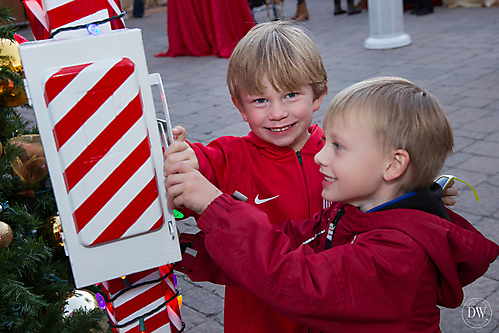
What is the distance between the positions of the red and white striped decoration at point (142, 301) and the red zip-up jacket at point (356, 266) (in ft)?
0.89

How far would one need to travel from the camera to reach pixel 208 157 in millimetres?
1430

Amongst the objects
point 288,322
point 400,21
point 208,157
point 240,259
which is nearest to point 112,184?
point 240,259

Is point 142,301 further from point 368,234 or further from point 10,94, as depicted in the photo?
point 10,94

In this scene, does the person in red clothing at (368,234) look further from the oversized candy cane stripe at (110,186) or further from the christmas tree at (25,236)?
the christmas tree at (25,236)

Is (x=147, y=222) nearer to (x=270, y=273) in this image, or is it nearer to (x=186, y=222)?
(x=270, y=273)

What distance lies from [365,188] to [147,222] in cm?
50

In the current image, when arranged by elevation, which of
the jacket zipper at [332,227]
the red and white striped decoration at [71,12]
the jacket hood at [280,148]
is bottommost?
the jacket zipper at [332,227]

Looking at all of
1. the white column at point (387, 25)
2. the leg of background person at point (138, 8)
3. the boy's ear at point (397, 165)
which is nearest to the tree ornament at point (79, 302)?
the boy's ear at point (397, 165)

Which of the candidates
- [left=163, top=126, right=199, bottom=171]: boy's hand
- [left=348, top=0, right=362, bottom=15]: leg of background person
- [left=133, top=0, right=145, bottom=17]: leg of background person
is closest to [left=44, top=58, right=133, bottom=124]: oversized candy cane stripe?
[left=163, top=126, right=199, bottom=171]: boy's hand

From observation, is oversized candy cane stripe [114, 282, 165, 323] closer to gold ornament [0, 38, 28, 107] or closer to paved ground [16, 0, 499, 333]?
paved ground [16, 0, 499, 333]

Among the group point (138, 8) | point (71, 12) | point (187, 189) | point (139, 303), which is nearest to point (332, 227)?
point (187, 189)

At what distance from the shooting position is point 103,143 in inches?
38.5

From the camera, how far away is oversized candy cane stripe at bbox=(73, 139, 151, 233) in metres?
1.00

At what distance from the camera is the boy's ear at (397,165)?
3.51 ft
